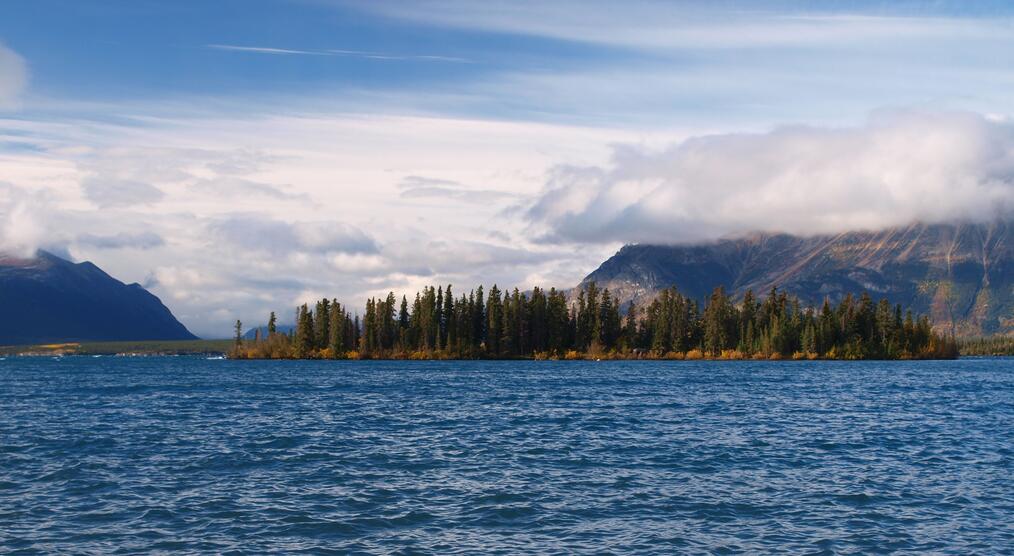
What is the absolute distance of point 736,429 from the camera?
228 ft

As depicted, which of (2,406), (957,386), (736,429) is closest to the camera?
(736,429)

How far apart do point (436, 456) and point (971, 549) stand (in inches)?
1169

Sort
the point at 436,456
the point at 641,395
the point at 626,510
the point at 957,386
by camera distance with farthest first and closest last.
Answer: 1. the point at 957,386
2. the point at 641,395
3. the point at 436,456
4. the point at 626,510

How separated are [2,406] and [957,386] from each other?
129765 millimetres

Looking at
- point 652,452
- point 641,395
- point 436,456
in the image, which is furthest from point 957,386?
point 436,456

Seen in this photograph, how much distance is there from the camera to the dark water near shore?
113 feet

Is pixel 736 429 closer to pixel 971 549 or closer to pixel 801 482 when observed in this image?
pixel 801 482

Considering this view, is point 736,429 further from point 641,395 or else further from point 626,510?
point 641,395

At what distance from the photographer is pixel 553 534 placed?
34.9 metres

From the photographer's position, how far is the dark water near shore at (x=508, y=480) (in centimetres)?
3459

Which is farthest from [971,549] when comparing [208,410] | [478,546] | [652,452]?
[208,410]

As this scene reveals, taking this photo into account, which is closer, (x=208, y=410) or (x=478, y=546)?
(x=478, y=546)

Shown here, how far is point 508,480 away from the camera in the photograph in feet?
151

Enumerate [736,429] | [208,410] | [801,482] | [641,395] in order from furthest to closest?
[641,395] < [208,410] < [736,429] < [801,482]
